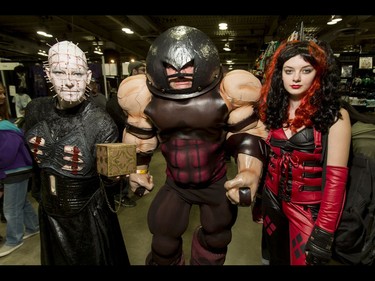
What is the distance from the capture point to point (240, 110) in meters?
1.45

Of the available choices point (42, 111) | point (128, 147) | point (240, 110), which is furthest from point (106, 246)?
point (240, 110)

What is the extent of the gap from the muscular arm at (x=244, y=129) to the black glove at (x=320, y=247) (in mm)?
380

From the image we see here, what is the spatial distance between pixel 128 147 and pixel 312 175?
100cm

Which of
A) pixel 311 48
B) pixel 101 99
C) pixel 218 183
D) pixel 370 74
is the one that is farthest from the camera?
pixel 370 74

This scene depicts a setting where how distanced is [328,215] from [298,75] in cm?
73

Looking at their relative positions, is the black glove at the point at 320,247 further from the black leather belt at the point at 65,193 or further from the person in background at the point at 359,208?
the black leather belt at the point at 65,193

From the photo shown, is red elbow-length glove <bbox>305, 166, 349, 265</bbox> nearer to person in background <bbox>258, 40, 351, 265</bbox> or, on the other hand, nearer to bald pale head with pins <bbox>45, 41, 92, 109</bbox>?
person in background <bbox>258, 40, 351, 265</bbox>

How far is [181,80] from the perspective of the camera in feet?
4.52

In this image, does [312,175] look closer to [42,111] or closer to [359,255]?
[359,255]

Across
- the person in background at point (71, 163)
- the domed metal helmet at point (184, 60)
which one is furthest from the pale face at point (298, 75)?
the person in background at point (71, 163)

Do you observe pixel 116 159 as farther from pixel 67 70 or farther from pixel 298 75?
pixel 298 75

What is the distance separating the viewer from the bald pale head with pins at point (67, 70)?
1507 mm

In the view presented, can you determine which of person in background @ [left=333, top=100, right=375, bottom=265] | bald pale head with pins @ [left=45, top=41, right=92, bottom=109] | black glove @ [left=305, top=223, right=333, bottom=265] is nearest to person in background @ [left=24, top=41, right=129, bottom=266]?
bald pale head with pins @ [left=45, top=41, right=92, bottom=109]

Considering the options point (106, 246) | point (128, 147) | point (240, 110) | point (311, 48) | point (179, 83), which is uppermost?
point (311, 48)
